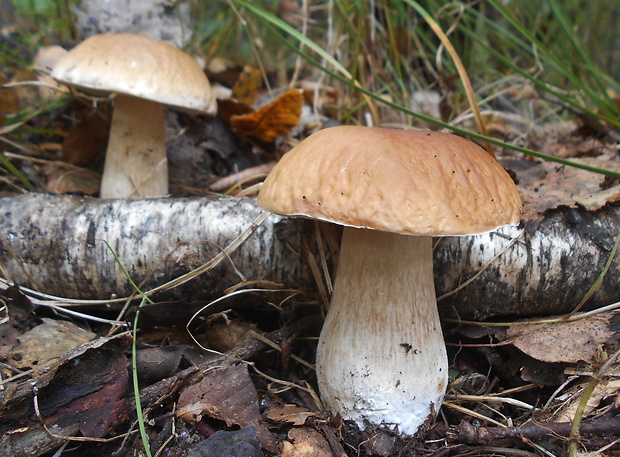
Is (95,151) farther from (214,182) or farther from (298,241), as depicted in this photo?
(298,241)

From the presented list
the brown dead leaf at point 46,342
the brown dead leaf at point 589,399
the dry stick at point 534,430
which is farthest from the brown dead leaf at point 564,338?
the brown dead leaf at point 46,342

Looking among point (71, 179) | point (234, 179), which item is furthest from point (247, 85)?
point (71, 179)

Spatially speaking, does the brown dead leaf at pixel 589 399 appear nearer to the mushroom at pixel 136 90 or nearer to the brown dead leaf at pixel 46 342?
the brown dead leaf at pixel 46 342

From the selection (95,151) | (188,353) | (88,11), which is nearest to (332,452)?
(188,353)

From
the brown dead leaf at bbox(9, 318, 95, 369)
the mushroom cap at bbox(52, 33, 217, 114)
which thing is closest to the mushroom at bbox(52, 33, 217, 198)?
the mushroom cap at bbox(52, 33, 217, 114)

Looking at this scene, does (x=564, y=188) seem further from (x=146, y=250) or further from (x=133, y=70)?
(x=133, y=70)

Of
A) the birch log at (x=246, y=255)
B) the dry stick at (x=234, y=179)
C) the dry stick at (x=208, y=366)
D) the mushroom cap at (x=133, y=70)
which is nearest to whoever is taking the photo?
the dry stick at (x=208, y=366)
